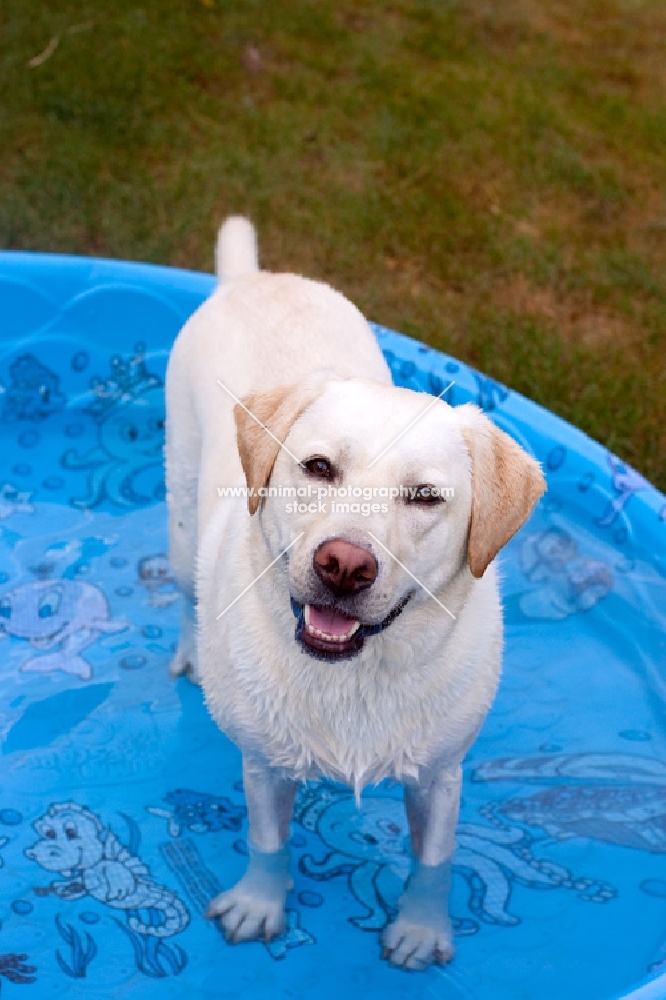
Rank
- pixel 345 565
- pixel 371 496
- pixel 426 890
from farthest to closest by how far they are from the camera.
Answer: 1. pixel 426 890
2. pixel 371 496
3. pixel 345 565

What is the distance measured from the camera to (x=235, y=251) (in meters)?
3.67

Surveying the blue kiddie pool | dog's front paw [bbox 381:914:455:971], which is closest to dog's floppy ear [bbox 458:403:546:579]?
the blue kiddie pool

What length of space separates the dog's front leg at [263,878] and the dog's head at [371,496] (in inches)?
29.4

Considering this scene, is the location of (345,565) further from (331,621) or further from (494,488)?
(494,488)

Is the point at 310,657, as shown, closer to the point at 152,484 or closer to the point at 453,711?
the point at 453,711

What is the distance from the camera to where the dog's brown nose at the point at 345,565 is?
1952 mm

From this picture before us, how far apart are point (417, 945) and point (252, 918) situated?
0.46 m

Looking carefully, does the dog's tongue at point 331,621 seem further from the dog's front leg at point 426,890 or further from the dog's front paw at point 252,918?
the dog's front paw at point 252,918

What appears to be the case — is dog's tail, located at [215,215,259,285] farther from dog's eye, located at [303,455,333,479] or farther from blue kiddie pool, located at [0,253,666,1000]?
dog's eye, located at [303,455,333,479]

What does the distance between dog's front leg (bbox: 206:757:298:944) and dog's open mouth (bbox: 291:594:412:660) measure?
69 centimetres

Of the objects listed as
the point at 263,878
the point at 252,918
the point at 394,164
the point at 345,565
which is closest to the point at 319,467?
the point at 345,565

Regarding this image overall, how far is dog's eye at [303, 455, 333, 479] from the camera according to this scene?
2146mm

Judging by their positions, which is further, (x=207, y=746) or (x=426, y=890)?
(x=207, y=746)

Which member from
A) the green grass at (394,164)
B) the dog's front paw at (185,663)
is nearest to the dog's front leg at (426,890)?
the dog's front paw at (185,663)
